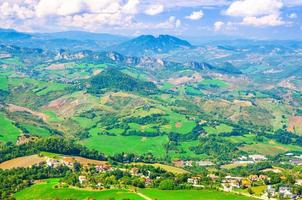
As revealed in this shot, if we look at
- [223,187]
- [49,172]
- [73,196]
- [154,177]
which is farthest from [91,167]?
[223,187]

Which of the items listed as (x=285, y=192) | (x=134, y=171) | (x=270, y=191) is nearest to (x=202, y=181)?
(x=270, y=191)

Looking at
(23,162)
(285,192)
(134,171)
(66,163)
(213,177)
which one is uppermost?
(285,192)

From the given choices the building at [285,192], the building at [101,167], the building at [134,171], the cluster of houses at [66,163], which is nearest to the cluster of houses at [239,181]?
the building at [285,192]

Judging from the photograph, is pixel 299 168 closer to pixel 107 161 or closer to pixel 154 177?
pixel 154 177

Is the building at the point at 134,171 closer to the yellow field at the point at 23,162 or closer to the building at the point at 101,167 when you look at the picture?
the building at the point at 101,167

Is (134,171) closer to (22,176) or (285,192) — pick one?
(22,176)

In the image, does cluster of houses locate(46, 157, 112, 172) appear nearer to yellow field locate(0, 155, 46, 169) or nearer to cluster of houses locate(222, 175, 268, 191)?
yellow field locate(0, 155, 46, 169)
